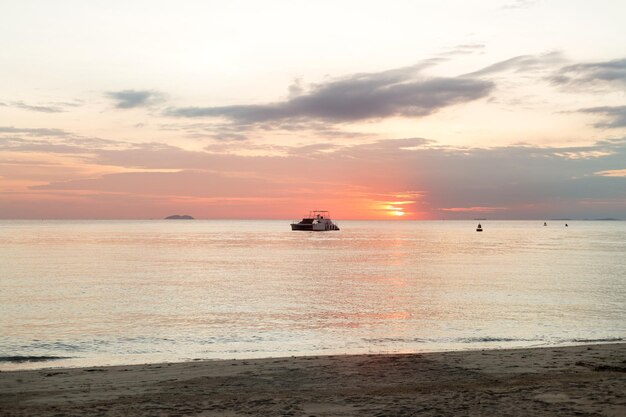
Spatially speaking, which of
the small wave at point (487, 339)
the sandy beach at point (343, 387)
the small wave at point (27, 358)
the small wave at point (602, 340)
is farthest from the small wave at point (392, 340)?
the small wave at point (27, 358)

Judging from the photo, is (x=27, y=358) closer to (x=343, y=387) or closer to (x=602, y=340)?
(x=343, y=387)

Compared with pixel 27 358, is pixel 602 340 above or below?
below

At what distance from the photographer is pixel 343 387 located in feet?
51.0

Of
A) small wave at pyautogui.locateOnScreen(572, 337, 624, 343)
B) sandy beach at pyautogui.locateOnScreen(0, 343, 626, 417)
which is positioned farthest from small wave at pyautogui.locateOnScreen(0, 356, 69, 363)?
small wave at pyautogui.locateOnScreen(572, 337, 624, 343)

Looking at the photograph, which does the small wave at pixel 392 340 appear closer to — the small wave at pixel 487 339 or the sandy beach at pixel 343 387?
the small wave at pixel 487 339

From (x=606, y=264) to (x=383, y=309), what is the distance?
175ft

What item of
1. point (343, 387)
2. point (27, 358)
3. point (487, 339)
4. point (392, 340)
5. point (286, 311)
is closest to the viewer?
point (343, 387)

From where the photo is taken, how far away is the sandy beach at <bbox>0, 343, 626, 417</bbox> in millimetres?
13117

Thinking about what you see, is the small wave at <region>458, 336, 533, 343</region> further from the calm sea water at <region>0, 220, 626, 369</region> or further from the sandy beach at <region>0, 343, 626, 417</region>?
the sandy beach at <region>0, 343, 626, 417</region>

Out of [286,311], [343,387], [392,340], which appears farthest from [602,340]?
[286,311]

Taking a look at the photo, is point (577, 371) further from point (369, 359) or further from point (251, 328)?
point (251, 328)

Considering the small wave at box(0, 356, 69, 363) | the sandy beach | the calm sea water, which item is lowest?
the calm sea water

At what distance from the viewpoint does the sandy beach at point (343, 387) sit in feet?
43.0

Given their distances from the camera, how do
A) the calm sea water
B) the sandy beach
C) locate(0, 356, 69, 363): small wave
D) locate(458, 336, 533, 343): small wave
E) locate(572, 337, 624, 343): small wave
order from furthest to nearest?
1. locate(458, 336, 533, 343): small wave
2. locate(572, 337, 624, 343): small wave
3. the calm sea water
4. locate(0, 356, 69, 363): small wave
5. the sandy beach
